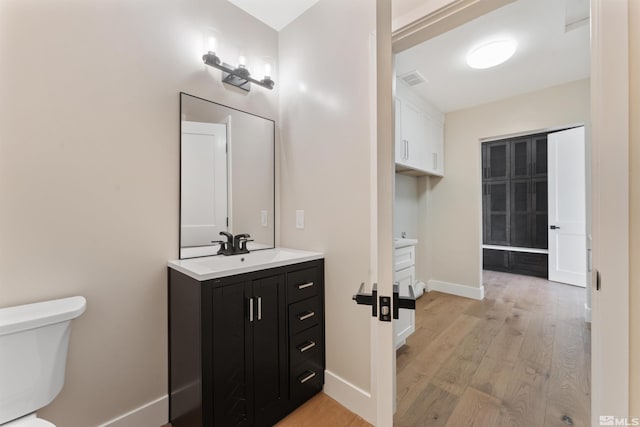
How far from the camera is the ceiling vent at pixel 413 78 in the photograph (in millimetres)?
2615

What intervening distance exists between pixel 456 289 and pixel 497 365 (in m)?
1.70

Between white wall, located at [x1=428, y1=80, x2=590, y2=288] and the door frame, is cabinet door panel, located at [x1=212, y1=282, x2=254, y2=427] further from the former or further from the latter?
white wall, located at [x1=428, y1=80, x2=590, y2=288]

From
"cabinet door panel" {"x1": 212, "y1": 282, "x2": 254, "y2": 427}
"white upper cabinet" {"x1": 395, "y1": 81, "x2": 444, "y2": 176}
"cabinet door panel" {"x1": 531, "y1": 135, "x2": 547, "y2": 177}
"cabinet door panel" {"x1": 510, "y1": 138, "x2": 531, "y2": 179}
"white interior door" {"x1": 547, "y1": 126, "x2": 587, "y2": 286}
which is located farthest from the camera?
"cabinet door panel" {"x1": 510, "y1": 138, "x2": 531, "y2": 179}

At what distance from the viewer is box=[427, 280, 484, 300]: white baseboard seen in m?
3.41

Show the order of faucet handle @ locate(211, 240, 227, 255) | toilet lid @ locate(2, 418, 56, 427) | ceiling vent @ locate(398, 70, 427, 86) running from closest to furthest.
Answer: toilet lid @ locate(2, 418, 56, 427) < faucet handle @ locate(211, 240, 227, 255) < ceiling vent @ locate(398, 70, 427, 86)

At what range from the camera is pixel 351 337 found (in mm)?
1608

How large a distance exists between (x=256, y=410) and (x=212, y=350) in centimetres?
47

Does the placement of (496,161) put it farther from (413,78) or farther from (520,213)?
(413,78)

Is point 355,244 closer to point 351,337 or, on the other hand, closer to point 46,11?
point 351,337

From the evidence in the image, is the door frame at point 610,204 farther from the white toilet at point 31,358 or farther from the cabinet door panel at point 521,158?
the cabinet door panel at point 521,158

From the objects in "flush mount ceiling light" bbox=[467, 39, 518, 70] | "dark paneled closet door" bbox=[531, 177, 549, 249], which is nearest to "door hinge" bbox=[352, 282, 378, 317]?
"flush mount ceiling light" bbox=[467, 39, 518, 70]

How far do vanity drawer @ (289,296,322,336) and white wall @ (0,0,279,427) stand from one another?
77 cm

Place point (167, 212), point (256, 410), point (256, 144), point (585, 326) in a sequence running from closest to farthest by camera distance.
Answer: point (256, 410) → point (167, 212) → point (256, 144) → point (585, 326)

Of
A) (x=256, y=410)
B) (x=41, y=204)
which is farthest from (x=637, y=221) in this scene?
(x=41, y=204)
